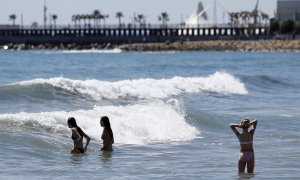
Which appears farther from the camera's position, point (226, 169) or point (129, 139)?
point (129, 139)

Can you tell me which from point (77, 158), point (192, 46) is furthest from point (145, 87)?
point (192, 46)

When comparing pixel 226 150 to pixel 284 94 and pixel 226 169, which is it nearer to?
pixel 226 169

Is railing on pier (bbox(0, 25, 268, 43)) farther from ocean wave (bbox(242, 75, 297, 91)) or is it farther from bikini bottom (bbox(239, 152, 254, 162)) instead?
bikini bottom (bbox(239, 152, 254, 162))

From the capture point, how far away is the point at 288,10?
183375 millimetres

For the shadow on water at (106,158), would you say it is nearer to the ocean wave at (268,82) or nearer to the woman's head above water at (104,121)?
the woman's head above water at (104,121)

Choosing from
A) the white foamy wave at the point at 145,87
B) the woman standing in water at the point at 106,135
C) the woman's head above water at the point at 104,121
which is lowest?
the white foamy wave at the point at 145,87

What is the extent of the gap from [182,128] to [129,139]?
8.81 feet

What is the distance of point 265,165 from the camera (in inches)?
716

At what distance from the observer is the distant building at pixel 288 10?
589 feet

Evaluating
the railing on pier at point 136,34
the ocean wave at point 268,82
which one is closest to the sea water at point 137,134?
the ocean wave at point 268,82

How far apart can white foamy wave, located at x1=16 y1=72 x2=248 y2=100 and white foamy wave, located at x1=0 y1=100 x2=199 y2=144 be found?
764 cm

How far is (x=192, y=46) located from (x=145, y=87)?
444ft

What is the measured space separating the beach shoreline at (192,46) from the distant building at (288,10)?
38.4 feet

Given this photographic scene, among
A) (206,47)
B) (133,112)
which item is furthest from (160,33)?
(133,112)
